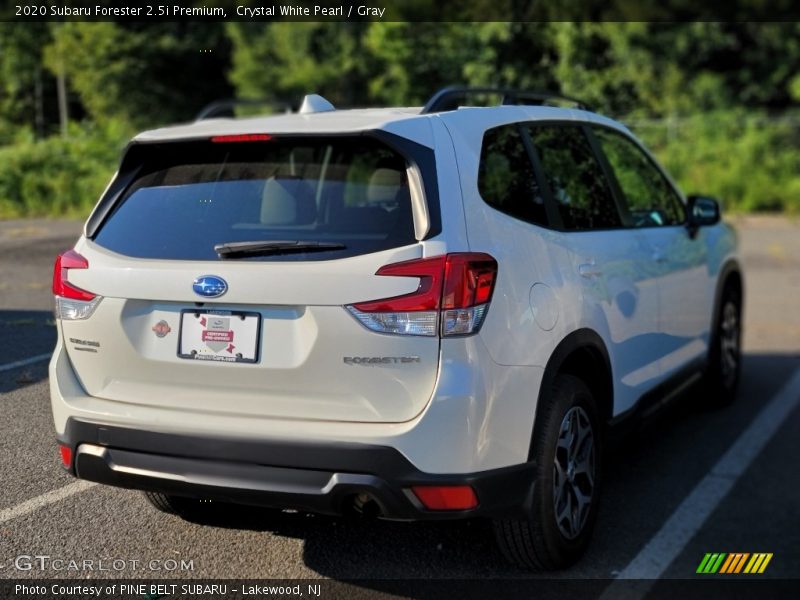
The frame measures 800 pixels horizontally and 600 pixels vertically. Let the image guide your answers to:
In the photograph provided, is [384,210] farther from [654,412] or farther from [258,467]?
[654,412]

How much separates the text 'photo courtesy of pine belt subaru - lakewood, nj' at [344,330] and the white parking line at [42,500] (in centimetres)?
42

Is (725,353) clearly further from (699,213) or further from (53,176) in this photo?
(53,176)

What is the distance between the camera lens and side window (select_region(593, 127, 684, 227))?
5043 mm

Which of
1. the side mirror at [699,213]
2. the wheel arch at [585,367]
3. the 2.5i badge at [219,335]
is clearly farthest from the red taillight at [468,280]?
the side mirror at [699,213]

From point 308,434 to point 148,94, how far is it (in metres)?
34.1

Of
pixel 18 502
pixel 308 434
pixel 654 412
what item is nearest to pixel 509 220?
pixel 308 434

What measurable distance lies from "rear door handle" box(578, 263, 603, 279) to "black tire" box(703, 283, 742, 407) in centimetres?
216

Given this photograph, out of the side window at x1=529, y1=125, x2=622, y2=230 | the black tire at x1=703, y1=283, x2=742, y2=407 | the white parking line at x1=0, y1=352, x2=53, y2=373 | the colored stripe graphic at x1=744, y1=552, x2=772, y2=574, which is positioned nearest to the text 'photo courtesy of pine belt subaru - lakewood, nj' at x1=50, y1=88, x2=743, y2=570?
the side window at x1=529, y1=125, x2=622, y2=230

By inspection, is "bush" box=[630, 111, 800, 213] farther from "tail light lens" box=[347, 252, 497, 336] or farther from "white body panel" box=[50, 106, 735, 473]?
"tail light lens" box=[347, 252, 497, 336]

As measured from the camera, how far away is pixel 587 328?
12.9 feet

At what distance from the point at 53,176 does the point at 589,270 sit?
6547 millimetres

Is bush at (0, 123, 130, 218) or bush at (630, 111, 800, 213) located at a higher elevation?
bush at (0, 123, 130, 218)

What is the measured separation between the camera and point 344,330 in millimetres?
3139

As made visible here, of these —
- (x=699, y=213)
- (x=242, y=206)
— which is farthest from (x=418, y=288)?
(x=699, y=213)
